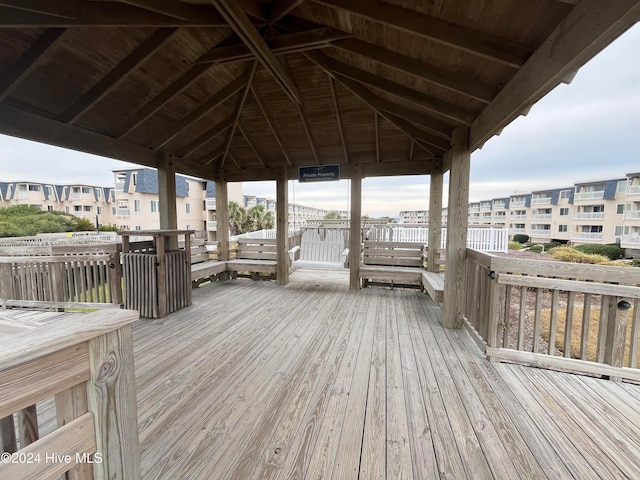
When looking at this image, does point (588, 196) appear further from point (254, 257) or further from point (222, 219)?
point (222, 219)

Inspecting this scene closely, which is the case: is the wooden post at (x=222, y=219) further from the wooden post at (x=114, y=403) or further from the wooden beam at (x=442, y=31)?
the wooden post at (x=114, y=403)

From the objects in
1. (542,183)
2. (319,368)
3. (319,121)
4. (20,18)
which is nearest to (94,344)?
(319,368)

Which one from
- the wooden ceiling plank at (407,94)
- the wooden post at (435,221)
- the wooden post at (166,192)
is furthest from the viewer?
the wooden post at (435,221)

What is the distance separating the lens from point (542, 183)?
27641 millimetres

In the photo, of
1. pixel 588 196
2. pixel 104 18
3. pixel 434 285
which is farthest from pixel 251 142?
pixel 588 196

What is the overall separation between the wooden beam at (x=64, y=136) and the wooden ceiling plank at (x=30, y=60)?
262 millimetres

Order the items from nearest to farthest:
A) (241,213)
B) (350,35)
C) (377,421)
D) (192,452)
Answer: (192,452) < (377,421) < (350,35) < (241,213)

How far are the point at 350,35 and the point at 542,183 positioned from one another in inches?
1364

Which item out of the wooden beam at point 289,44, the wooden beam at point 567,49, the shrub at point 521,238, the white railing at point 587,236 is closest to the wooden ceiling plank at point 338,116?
the wooden beam at point 289,44

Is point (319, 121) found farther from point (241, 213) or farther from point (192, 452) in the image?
Answer: point (241, 213)

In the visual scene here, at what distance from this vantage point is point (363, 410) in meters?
1.83

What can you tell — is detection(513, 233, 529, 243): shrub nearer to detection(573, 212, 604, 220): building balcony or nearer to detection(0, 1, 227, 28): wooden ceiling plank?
detection(573, 212, 604, 220): building balcony

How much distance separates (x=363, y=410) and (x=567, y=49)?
255 centimetres

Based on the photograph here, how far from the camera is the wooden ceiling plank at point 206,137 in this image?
4680 mm
